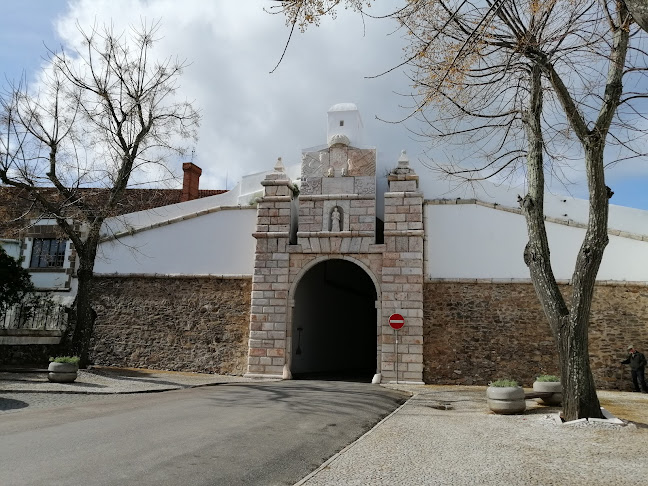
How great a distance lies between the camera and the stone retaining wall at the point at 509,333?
14.2m

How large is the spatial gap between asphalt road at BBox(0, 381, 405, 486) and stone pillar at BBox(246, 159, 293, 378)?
→ 520 cm

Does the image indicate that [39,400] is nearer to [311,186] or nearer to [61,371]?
[61,371]

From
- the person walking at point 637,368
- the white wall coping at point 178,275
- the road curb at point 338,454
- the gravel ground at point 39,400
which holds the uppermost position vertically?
the white wall coping at point 178,275

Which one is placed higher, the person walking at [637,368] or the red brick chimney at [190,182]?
the red brick chimney at [190,182]

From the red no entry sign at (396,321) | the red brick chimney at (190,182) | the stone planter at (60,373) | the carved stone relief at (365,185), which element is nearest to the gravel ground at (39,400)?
the stone planter at (60,373)

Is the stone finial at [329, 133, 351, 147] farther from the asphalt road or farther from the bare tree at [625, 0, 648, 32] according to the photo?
the bare tree at [625, 0, 648, 32]

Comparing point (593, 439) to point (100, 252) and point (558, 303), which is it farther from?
point (100, 252)

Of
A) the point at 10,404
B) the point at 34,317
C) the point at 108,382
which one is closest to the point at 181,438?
the point at 10,404

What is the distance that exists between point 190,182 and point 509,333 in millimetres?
15606

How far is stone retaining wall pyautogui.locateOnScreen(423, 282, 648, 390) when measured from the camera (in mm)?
14172

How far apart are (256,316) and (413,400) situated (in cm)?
643

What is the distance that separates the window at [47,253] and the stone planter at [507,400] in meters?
15.2

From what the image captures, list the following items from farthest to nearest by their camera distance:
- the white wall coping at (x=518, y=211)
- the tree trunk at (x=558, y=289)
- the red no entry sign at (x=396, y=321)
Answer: the red no entry sign at (x=396, y=321), the white wall coping at (x=518, y=211), the tree trunk at (x=558, y=289)

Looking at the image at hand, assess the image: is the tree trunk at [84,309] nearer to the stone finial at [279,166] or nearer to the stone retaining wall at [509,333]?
the stone finial at [279,166]
